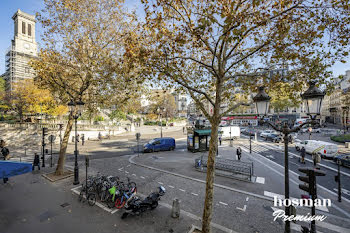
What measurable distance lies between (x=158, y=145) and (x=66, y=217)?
14631 millimetres

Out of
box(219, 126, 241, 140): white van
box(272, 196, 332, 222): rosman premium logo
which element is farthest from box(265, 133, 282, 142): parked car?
box(272, 196, 332, 222): rosman premium logo

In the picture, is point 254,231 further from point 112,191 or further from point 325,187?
point 325,187

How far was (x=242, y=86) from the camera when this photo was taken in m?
7.20

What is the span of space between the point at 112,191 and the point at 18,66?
87122 millimetres

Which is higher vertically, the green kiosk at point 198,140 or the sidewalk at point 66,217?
the green kiosk at point 198,140

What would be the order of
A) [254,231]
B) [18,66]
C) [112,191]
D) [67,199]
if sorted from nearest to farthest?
[254,231]
[112,191]
[67,199]
[18,66]

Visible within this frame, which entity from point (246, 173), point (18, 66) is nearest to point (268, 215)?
point (246, 173)

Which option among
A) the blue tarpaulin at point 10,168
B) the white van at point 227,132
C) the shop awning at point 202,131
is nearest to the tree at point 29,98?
the shop awning at point 202,131

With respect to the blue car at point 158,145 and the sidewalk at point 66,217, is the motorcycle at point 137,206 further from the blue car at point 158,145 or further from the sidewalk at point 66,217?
the blue car at point 158,145

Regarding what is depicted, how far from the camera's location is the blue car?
20611 millimetres

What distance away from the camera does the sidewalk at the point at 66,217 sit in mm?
6125

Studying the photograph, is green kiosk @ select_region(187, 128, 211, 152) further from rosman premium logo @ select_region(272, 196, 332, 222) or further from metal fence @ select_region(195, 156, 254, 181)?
rosman premium logo @ select_region(272, 196, 332, 222)

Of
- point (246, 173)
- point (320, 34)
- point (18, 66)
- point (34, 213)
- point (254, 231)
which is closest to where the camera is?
point (320, 34)

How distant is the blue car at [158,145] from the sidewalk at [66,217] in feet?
38.8
